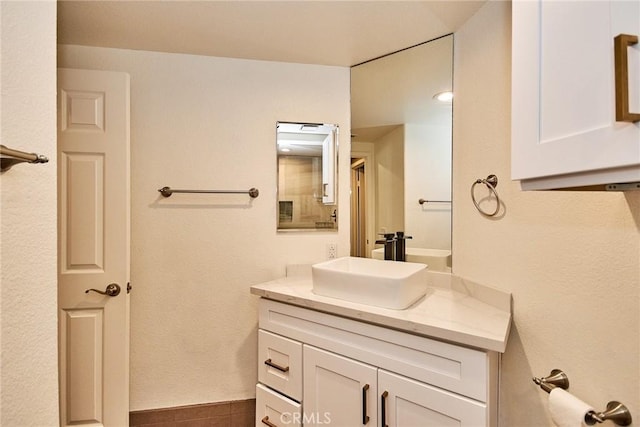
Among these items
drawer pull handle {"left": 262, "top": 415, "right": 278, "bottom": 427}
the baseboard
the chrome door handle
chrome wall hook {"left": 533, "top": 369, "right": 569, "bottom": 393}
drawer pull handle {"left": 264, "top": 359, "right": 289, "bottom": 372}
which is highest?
the chrome door handle

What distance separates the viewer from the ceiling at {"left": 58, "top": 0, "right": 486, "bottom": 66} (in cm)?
147

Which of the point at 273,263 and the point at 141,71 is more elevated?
the point at 141,71

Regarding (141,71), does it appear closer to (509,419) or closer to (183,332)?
(183,332)

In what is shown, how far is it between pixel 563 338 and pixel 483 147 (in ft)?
2.64

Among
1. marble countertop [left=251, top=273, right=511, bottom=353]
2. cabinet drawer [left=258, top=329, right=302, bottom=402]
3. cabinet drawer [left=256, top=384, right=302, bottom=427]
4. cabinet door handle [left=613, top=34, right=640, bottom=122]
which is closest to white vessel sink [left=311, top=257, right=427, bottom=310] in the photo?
marble countertop [left=251, top=273, right=511, bottom=353]

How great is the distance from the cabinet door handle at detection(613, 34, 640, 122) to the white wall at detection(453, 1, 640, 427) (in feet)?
1.41

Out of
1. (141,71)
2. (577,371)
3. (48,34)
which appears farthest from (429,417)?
(141,71)

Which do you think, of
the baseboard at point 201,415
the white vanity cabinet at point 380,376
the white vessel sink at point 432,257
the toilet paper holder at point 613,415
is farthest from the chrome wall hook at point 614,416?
the baseboard at point 201,415

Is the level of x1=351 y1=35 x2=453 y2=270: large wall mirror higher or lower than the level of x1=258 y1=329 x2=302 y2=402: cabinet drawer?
higher

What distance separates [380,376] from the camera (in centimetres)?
123

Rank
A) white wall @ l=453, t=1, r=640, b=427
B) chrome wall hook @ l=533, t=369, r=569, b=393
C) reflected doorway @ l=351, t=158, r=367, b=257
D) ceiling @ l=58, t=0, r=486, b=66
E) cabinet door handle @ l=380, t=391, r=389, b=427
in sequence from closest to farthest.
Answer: white wall @ l=453, t=1, r=640, b=427, chrome wall hook @ l=533, t=369, r=569, b=393, cabinet door handle @ l=380, t=391, r=389, b=427, ceiling @ l=58, t=0, r=486, b=66, reflected doorway @ l=351, t=158, r=367, b=257

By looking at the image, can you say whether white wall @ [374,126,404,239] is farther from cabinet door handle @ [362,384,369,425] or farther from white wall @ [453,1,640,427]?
cabinet door handle @ [362,384,369,425]

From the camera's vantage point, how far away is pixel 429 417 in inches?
44.2

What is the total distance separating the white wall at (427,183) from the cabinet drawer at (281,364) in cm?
87
